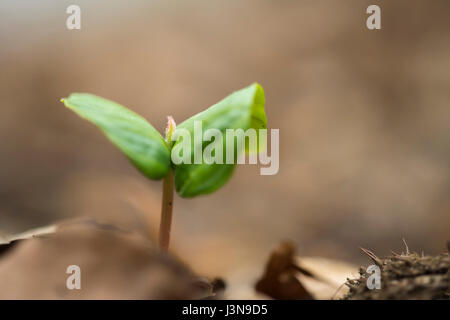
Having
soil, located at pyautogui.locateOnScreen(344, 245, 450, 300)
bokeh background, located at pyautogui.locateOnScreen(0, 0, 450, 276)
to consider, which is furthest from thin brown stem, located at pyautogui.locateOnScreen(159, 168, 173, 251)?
bokeh background, located at pyautogui.locateOnScreen(0, 0, 450, 276)

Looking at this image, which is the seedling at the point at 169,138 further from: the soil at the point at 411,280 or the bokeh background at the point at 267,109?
the bokeh background at the point at 267,109

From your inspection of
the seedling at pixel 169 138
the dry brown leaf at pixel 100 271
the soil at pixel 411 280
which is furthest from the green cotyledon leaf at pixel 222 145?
the soil at pixel 411 280

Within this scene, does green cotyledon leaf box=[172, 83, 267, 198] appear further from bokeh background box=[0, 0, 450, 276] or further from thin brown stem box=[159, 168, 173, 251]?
bokeh background box=[0, 0, 450, 276]

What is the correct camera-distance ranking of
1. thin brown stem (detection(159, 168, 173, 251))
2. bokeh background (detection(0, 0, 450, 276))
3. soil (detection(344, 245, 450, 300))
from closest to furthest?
soil (detection(344, 245, 450, 300)) → thin brown stem (detection(159, 168, 173, 251)) → bokeh background (detection(0, 0, 450, 276))

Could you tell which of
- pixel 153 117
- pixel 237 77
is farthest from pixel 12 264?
pixel 237 77

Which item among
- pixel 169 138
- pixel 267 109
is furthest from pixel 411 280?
pixel 267 109

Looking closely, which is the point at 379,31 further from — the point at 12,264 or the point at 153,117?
the point at 12,264
